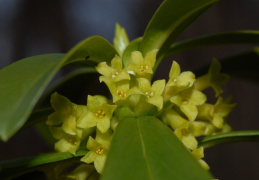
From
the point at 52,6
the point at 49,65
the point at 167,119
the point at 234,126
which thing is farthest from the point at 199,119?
the point at 52,6

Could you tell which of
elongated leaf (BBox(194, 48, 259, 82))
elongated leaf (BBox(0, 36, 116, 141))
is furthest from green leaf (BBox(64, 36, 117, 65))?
elongated leaf (BBox(194, 48, 259, 82))

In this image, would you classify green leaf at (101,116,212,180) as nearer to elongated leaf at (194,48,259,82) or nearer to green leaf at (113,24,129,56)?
green leaf at (113,24,129,56)

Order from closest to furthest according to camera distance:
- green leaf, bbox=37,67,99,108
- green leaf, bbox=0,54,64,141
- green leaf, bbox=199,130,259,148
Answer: green leaf, bbox=0,54,64,141 < green leaf, bbox=199,130,259,148 < green leaf, bbox=37,67,99,108

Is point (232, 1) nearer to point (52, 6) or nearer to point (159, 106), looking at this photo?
point (52, 6)

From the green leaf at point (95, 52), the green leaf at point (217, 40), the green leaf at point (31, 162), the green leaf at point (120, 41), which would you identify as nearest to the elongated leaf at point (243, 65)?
the green leaf at point (217, 40)

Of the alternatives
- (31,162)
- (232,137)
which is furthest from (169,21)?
(31,162)

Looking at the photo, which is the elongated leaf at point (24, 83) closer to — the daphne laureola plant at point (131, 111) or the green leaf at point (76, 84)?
the daphne laureola plant at point (131, 111)
